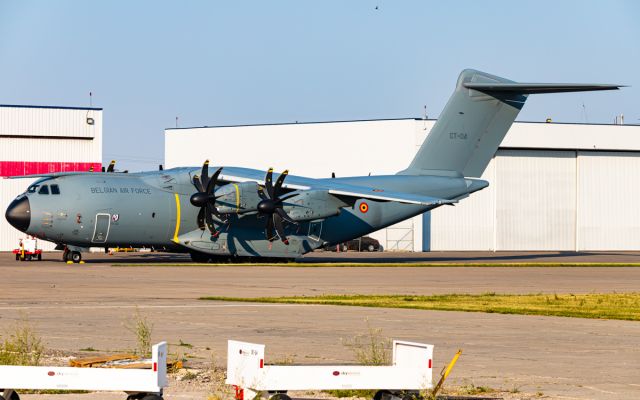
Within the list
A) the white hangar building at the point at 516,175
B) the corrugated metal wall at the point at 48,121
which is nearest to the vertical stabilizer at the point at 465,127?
the white hangar building at the point at 516,175

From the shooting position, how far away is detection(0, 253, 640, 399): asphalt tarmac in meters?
14.6

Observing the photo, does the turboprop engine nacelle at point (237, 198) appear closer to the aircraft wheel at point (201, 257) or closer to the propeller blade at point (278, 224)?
the propeller blade at point (278, 224)

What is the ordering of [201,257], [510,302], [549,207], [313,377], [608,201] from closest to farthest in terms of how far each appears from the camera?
→ [313,377] → [510,302] → [201,257] → [549,207] → [608,201]

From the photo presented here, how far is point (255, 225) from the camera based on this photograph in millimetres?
48656

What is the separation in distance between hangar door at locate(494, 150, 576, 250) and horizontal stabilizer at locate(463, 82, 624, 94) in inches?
1140

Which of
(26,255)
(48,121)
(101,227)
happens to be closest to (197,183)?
(101,227)

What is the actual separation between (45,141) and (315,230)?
28.7 metres

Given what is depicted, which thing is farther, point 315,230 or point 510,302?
point 315,230

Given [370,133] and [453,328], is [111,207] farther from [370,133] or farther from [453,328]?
[370,133]

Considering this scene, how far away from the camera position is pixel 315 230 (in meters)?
50.2

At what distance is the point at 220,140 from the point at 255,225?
38.5m

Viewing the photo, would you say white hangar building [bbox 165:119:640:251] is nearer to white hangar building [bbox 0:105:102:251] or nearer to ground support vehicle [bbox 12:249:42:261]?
white hangar building [bbox 0:105:102:251]

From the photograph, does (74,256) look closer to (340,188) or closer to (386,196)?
(340,188)

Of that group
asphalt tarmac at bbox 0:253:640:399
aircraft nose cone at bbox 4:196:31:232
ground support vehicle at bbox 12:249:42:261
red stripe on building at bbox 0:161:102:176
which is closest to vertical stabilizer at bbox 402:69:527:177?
asphalt tarmac at bbox 0:253:640:399
